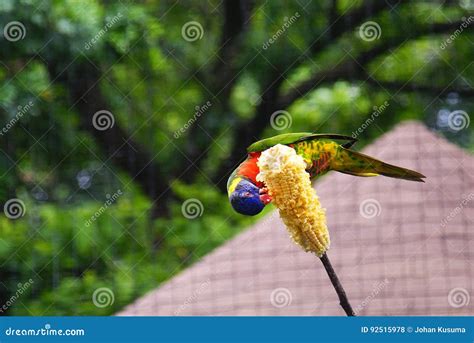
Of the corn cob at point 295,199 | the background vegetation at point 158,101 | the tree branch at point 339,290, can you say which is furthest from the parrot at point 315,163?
the corn cob at point 295,199

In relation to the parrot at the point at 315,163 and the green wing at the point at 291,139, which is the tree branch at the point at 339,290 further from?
the green wing at the point at 291,139

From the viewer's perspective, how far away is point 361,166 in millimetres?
3863

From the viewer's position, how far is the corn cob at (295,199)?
3.11 m

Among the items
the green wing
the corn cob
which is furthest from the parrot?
the corn cob

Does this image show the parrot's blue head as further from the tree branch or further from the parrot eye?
the tree branch

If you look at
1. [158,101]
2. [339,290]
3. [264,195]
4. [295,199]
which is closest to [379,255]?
[339,290]

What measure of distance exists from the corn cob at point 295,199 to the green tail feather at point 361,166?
70 centimetres

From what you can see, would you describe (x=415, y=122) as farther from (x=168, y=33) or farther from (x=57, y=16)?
(x=57, y=16)

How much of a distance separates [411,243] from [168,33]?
Answer: 61.8 inches

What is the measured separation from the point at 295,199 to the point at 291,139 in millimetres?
755

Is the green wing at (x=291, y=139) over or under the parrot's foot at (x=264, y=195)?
over

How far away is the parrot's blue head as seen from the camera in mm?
3695

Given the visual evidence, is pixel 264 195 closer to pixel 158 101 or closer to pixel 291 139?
pixel 291 139

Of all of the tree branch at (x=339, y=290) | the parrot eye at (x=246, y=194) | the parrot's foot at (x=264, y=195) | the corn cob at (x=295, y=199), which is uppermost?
the parrot eye at (x=246, y=194)
